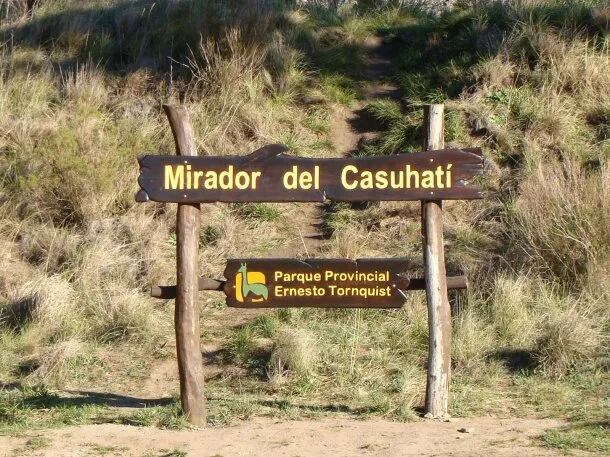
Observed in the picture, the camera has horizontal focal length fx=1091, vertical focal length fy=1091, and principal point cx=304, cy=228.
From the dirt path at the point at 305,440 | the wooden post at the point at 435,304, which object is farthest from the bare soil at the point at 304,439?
the wooden post at the point at 435,304

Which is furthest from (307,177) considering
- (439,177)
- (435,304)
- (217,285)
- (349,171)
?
(435,304)

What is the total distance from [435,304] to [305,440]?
1.43 metres

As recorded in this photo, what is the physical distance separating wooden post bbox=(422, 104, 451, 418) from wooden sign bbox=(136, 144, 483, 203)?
173 millimetres

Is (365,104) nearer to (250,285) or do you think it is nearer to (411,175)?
(411,175)

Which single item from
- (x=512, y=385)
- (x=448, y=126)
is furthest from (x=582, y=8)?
(x=512, y=385)

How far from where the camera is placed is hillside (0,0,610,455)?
30.6ft

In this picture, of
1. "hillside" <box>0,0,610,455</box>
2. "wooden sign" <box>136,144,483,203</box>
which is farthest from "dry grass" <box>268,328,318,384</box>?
"wooden sign" <box>136,144,483,203</box>

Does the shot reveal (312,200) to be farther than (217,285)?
No

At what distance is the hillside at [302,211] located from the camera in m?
9.31

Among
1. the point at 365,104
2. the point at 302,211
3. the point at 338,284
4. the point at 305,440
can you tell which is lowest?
the point at 305,440

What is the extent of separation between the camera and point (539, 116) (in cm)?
1332

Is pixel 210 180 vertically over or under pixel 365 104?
under

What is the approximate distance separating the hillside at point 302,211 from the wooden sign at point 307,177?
5.63 ft

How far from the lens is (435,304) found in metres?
8.27
